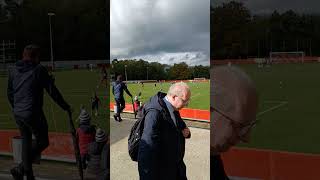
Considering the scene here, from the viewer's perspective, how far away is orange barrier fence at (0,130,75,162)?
3996 millimetres

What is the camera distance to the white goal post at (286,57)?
3295 millimetres

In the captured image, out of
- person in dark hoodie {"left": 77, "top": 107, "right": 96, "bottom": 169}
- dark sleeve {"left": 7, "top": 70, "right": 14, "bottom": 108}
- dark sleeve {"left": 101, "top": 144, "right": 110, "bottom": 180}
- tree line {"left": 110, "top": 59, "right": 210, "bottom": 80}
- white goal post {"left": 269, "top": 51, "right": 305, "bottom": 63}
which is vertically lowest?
dark sleeve {"left": 101, "top": 144, "right": 110, "bottom": 180}

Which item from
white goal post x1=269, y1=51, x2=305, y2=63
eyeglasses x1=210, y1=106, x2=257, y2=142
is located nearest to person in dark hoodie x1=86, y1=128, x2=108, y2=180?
eyeglasses x1=210, y1=106, x2=257, y2=142

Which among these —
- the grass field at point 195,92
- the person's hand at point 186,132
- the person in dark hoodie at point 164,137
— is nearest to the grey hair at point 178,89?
the person in dark hoodie at point 164,137

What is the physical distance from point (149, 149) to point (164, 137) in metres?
0.25

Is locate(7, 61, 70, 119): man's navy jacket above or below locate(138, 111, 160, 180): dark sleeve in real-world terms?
above

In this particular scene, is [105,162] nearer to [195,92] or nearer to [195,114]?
[195,114]

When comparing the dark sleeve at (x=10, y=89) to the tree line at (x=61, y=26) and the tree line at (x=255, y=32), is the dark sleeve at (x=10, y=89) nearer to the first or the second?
the tree line at (x=61, y=26)

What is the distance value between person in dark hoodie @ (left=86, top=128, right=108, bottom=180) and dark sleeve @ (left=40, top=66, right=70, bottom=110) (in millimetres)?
356

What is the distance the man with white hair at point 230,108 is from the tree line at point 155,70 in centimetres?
13

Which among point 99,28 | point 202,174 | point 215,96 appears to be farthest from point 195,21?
point 202,174

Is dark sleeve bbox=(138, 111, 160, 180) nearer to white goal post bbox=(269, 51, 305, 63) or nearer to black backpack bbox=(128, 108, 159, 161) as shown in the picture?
black backpack bbox=(128, 108, 159, 161)

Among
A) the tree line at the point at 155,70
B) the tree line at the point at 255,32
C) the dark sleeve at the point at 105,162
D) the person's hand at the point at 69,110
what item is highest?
the tree line at the point at 255,32

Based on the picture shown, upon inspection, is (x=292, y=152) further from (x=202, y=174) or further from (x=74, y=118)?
(x=74, y=118)
